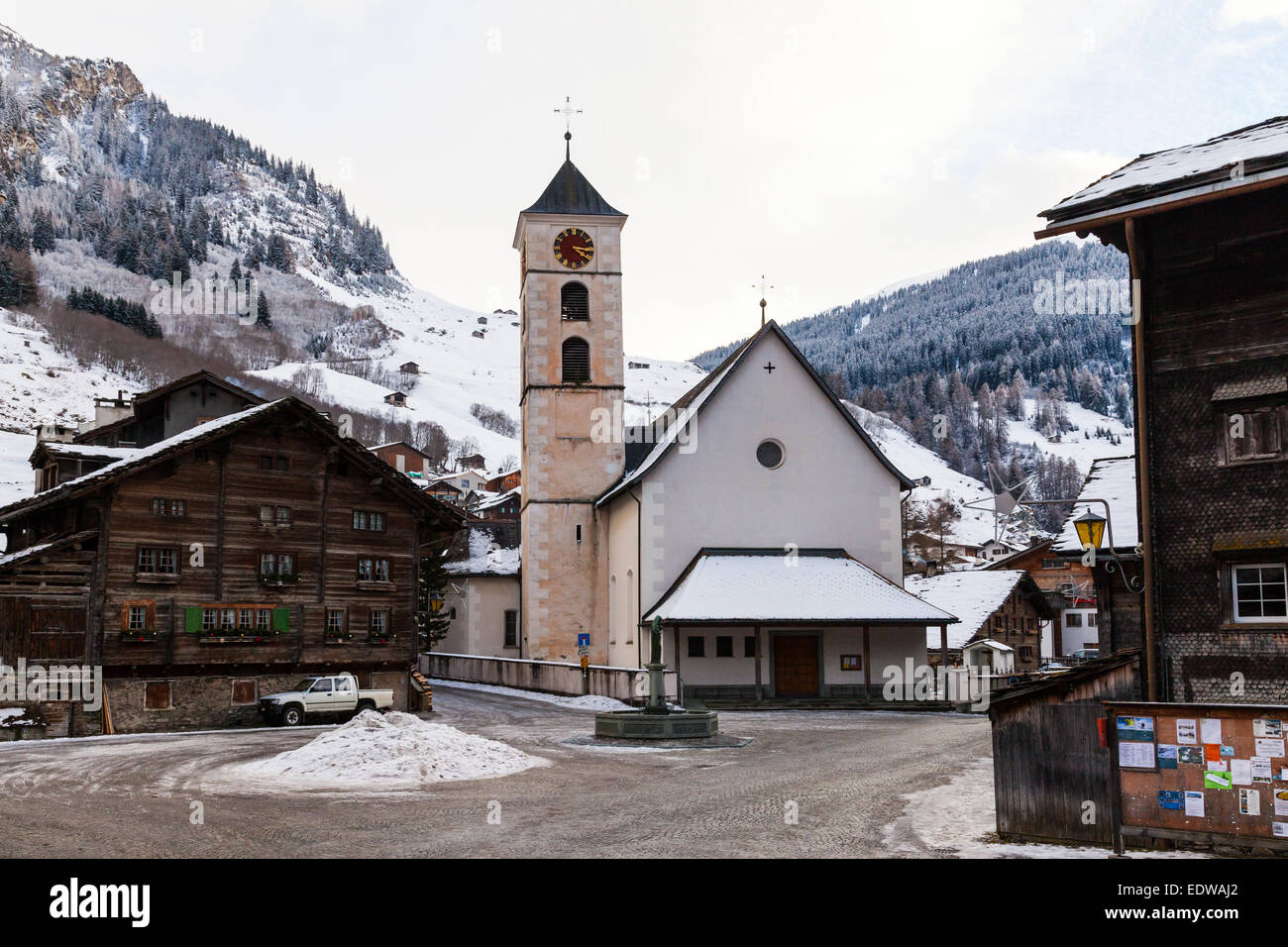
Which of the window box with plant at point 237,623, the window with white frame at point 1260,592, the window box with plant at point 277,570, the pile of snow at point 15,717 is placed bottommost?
the pile of snow at point 15,717

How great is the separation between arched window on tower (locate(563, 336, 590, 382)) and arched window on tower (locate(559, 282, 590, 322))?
1.01m

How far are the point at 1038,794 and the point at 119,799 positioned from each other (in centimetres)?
1288

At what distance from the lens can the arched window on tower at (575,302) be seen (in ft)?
172

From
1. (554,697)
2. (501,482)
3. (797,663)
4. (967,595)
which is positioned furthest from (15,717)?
(501,482)

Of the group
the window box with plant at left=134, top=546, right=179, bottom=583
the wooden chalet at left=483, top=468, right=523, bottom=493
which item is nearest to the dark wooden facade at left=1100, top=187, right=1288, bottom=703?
the window box with plant at left=134, top=546, right=179, bottom=583

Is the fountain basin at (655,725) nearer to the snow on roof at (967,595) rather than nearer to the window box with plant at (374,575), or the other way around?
the window box with plant at (374,575)

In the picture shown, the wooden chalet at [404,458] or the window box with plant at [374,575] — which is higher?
the wooden chalet at [404,458]

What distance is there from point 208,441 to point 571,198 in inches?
918

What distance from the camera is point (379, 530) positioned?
38812 millimetres

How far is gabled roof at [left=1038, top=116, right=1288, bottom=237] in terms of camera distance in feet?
55.4

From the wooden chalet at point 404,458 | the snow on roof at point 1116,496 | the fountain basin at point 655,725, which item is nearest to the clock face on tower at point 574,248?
the snow on roof at point 1116,496

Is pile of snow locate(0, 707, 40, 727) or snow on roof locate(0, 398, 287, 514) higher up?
snow on roof locate(0, 398, 287, 514)

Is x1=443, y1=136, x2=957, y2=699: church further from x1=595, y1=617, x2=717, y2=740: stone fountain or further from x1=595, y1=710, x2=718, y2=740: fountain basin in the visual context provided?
x1=595, y1=710, x2=718, y2=740: fountain basin

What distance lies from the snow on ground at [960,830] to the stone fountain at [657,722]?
9.67 meters
